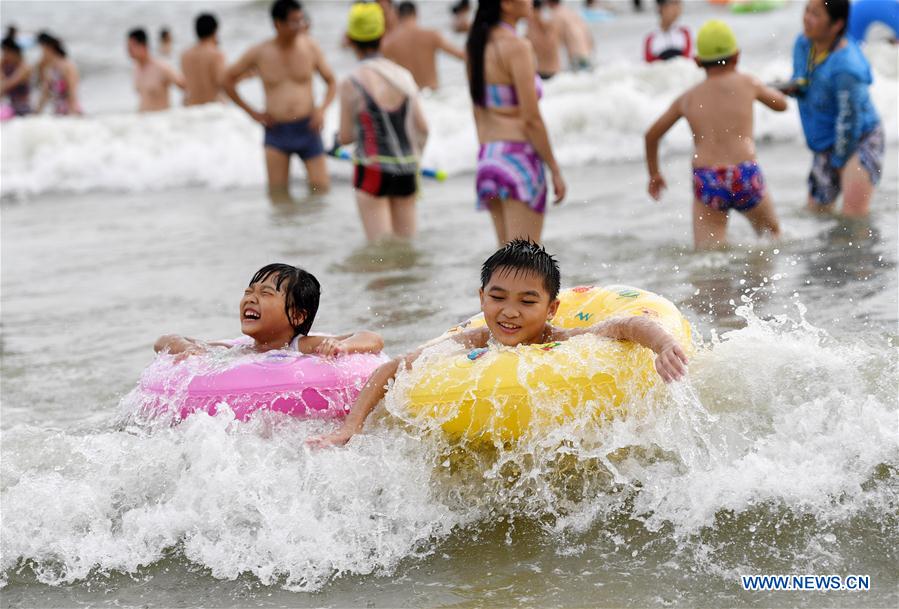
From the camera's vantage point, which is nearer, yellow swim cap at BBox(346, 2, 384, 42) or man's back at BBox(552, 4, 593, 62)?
yellow swim cap at BBox(346, 2, 384, 42)

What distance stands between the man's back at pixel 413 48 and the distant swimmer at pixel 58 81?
15.2 feet

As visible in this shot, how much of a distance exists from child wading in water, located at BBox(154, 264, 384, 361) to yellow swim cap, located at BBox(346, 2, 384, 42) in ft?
10.5

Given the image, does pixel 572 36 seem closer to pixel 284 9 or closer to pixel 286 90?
pixel 286 90

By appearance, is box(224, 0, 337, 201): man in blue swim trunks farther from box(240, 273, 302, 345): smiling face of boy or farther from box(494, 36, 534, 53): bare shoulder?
box(240, 273, 302, 345): smiling face of boy

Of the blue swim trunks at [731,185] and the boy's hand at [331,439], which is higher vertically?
the blue swim trunks at [731,185]

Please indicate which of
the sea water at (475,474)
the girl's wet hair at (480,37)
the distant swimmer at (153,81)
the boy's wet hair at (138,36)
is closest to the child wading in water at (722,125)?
the sea water at (475,474)

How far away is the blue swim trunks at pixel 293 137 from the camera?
1009cm

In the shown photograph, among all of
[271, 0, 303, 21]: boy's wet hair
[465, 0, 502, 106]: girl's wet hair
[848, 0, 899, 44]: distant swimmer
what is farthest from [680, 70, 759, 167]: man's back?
[848, 0, 899, 44]: distant swimmer

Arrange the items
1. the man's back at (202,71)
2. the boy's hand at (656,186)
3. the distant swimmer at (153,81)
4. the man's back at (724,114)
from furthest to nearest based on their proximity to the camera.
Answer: the distant swimmer at (153,81)
the man's back at (202,71)
the boy's hand at (656,186)
the man's back at (724,114)

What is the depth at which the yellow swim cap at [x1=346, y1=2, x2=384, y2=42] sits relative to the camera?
7371 mm

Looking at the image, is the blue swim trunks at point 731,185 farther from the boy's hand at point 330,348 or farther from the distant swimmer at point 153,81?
the distant swimmer at point 153,81

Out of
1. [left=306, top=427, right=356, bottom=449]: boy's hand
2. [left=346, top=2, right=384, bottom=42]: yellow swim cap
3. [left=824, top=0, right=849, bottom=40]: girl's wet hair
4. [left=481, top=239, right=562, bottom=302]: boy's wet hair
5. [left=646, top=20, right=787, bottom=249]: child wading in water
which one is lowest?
[left=306, top=427, right=356, bottom=449]: boy's hand

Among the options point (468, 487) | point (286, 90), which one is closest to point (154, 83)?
point (286, 90)

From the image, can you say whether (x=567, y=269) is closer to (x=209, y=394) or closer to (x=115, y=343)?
(x=115, y=343)
